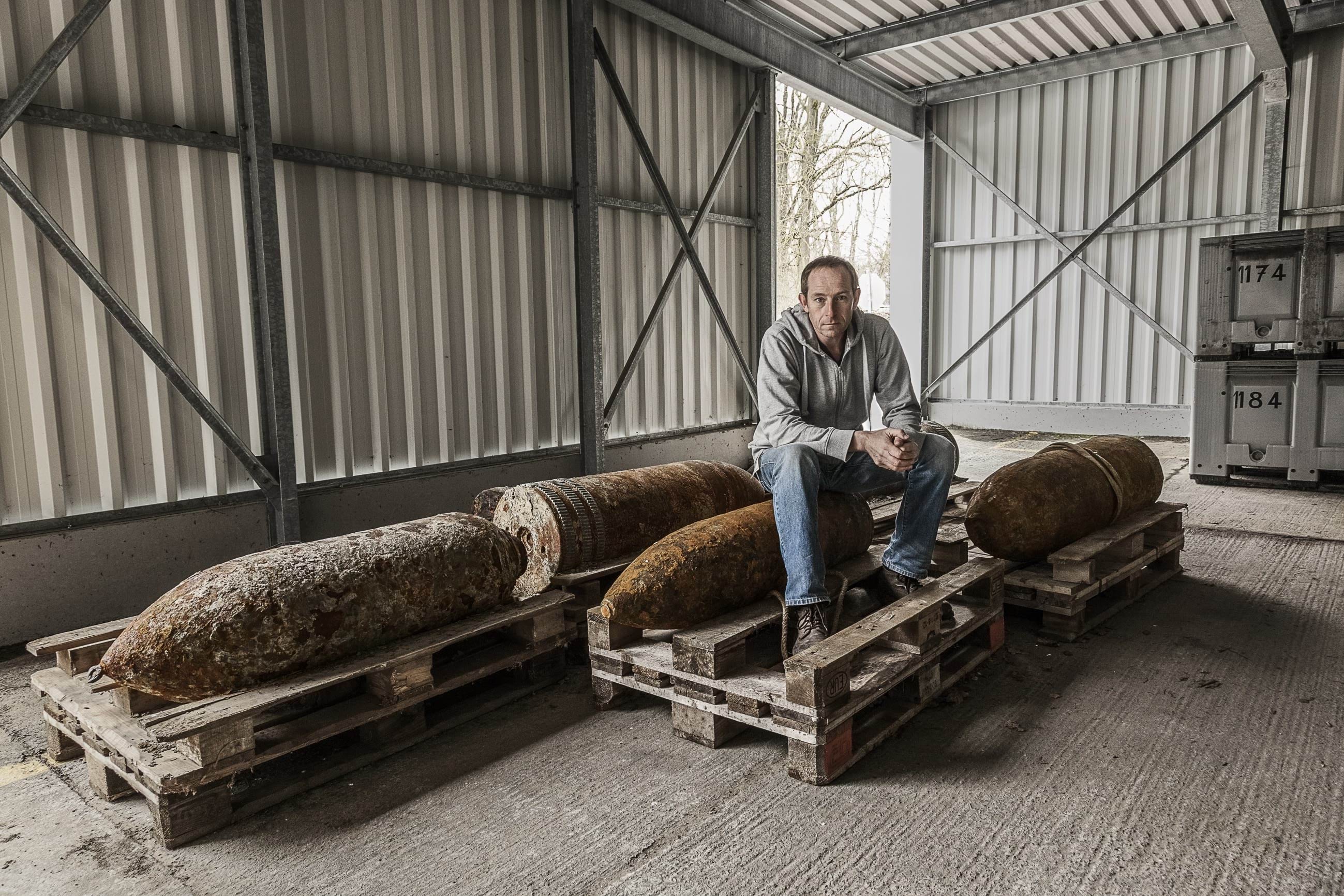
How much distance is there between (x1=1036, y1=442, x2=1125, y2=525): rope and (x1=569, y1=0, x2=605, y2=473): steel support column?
3.80m

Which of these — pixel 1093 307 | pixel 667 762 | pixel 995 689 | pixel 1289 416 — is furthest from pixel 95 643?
pixel 1093 307

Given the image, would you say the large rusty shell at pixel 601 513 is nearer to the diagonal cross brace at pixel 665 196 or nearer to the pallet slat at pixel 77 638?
the pallet slat at pixel 77 638

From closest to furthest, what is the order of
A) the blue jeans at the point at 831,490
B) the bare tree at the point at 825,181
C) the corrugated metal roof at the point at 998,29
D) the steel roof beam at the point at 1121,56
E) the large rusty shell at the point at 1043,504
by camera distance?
the blue jeans at the point at 831,490, the large rusty shell at the point at 1043,504, the corrugated metal roof at the point at 998,29, the steel roof beam at the point at 1121,56, the bare tree at the point at 825,181

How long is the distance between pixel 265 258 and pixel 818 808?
4426mm

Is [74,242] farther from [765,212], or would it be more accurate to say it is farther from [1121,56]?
[1121,56]

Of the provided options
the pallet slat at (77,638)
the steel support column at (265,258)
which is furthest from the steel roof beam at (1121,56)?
the pallet slat at (77,638)

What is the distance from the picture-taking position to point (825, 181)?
18.4m

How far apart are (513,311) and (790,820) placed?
5.15 metres

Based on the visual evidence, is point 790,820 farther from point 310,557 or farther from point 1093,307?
point 1093,307

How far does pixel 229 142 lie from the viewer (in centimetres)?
502

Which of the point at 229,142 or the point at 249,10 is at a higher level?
the point at 249,10

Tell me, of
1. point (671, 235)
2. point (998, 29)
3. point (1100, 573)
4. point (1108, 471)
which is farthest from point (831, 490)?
point (998, 29)

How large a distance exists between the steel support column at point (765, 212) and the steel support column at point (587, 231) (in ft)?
8.44

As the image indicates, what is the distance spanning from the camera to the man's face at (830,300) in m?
3.64
